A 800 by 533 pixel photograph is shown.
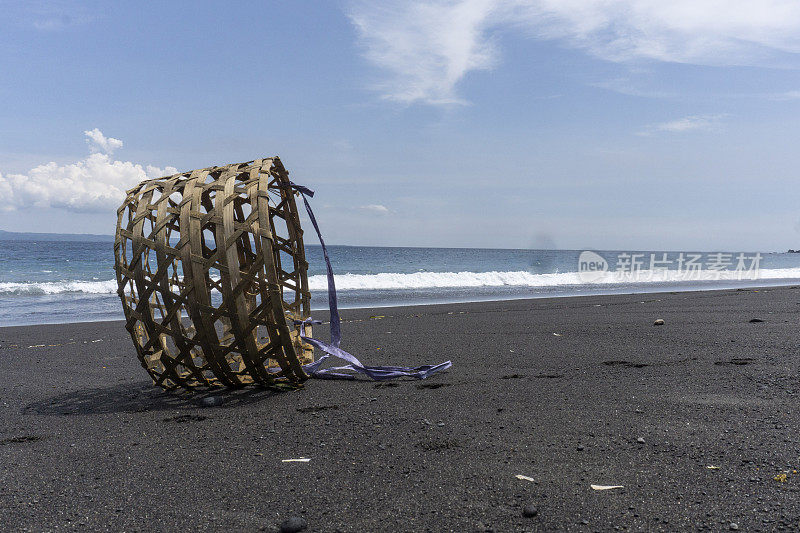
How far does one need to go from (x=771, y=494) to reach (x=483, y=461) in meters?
1.11

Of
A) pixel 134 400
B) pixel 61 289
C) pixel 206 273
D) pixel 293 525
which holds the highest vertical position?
pixel 206 273

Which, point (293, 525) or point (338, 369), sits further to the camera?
point (338, 369)

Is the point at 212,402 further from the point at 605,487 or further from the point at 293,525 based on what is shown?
the point at 605,487

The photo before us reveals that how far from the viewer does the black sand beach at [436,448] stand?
2.08 metres

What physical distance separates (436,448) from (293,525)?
3.11 feet

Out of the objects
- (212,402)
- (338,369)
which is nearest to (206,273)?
(212,402)

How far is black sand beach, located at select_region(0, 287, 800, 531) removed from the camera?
208 cm

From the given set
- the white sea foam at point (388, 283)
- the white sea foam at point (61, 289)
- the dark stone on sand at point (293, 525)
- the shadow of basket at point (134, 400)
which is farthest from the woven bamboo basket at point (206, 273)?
the white sea foam at point (61, 289)

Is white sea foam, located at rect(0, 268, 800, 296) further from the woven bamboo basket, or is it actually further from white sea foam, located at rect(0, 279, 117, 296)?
the woven bamboo basket

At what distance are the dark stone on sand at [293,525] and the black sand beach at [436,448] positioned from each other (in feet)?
0.13

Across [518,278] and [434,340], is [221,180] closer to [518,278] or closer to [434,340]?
[434,340]

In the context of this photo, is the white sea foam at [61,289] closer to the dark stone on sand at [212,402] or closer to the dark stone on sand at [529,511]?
the dark stone on sand at [212,402]

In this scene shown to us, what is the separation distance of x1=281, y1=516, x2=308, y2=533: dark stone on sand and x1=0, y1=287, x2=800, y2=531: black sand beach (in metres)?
0.04

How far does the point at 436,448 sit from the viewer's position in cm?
274
